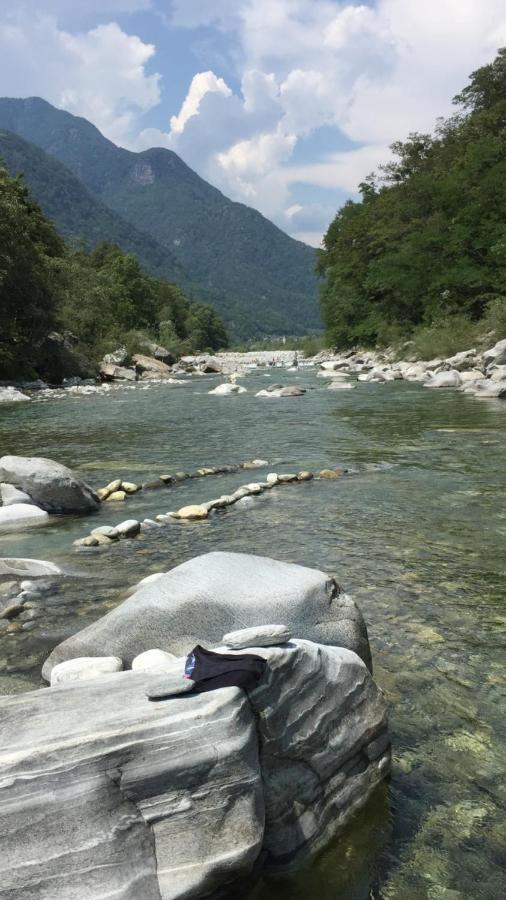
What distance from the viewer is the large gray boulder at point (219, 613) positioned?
347 centimetres

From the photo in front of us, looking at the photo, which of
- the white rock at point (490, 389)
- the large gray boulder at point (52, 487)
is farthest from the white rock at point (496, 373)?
the large gray boulder at point (52, 487)

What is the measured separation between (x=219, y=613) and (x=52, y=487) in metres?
5.11

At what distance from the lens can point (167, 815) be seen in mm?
2018

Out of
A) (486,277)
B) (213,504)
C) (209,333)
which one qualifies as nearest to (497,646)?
(213,504)

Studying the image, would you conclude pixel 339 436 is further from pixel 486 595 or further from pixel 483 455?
pixel 486 595

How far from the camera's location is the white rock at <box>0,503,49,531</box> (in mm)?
7512

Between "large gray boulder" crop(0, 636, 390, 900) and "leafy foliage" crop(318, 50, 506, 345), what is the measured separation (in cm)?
3044

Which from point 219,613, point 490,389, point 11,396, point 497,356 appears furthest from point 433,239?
point 219,613

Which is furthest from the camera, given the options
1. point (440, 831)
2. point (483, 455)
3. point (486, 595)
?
point (483, 455)

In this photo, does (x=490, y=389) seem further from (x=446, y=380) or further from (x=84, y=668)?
(x=84, y=668)

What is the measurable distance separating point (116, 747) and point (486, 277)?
37572 mm

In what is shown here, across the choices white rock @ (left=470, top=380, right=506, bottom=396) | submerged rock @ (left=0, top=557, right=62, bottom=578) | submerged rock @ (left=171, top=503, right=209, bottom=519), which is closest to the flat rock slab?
submerged rock @ (left=0, top=557, right=62, bottom=578)

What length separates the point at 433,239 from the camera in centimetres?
4006

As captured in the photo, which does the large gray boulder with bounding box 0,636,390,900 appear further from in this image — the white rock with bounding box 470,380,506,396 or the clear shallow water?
the white rock with bounding box 470,380,506,396
